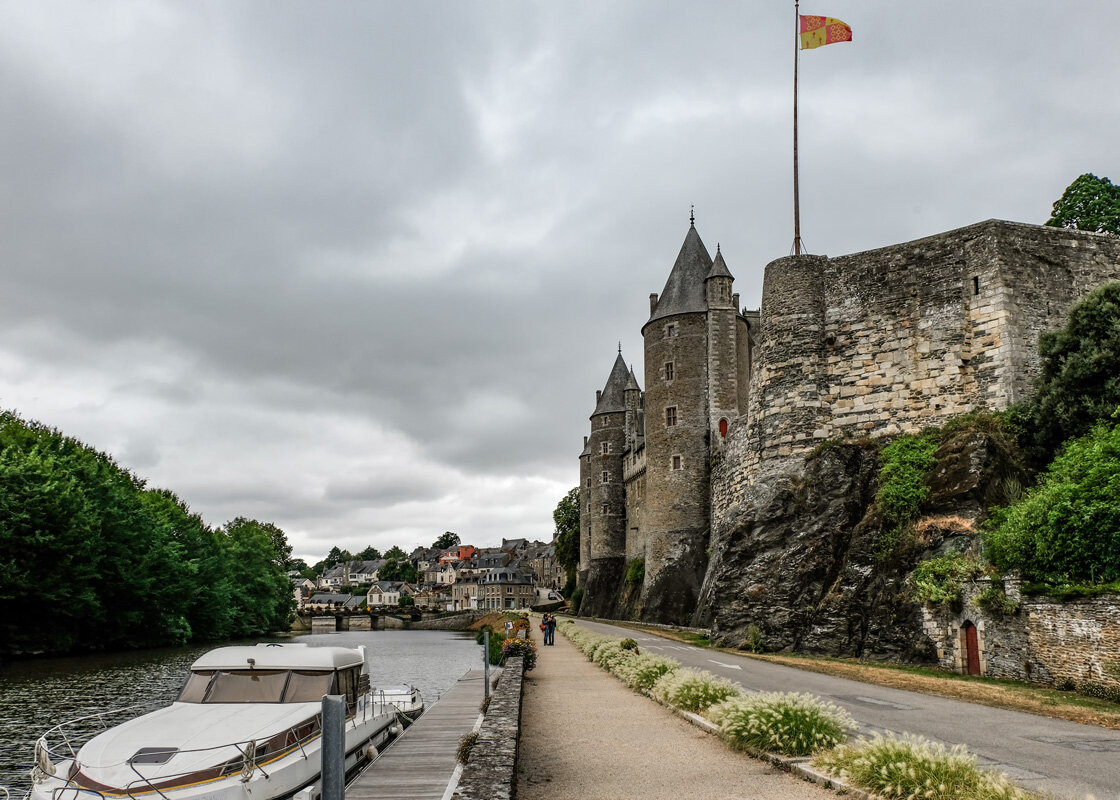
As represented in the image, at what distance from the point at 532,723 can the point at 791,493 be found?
1421 cm

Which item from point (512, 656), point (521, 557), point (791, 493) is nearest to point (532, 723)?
point (512, 656)

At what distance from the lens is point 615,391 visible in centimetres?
6475

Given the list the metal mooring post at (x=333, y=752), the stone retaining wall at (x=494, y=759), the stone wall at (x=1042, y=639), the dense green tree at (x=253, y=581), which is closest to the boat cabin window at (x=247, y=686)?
the stone retaining wall at (x=494, y=759)

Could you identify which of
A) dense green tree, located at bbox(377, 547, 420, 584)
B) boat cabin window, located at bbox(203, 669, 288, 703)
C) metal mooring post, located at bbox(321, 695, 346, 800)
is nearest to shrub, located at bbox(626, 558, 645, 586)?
boat cabin window, located at bbox(203, 669, 288, 703)

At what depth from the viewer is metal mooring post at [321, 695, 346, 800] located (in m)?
4.44

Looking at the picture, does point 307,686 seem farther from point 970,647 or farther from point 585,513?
point 585,513

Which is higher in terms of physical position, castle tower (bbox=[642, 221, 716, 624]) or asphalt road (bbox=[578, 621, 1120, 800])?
castle tower (bbox=[642, 221, 716, 624])

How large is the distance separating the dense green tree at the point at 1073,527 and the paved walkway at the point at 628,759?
25.5ft

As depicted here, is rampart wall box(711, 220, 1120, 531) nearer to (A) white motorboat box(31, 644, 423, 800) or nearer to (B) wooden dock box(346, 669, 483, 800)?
(B) wooden dock box(346, 669, 483, 800)

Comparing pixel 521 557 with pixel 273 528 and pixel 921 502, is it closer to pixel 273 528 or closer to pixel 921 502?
pixel 273 528

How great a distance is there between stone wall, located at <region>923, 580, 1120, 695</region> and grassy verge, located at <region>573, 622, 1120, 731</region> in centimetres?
32

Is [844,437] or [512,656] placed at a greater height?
[844,437]

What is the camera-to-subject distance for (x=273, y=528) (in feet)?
295

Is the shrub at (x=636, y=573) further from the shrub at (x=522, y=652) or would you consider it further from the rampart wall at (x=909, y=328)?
the shrub at (x=522, y=652)
